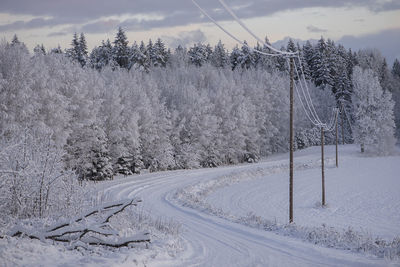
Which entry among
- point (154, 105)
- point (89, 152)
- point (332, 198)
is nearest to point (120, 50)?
point (154, 105)

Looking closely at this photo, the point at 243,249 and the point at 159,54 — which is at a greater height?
the point at 159,54

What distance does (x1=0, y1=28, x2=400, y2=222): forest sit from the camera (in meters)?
10.4

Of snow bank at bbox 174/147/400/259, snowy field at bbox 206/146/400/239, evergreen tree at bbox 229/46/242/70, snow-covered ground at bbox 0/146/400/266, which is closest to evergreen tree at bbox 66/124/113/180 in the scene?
snow-covered ground at bbox 0/146/400/266

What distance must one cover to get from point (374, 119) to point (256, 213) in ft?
152

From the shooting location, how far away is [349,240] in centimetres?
1034

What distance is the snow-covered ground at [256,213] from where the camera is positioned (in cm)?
777

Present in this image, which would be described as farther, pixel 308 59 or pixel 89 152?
pixel 308 59

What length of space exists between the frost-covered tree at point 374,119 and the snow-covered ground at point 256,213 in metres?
3.27

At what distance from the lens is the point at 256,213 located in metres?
23.8

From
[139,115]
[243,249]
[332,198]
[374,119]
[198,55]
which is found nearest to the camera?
[243,249]

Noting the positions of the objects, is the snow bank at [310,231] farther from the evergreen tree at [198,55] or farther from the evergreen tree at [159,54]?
the evergreen tree at [198,55]

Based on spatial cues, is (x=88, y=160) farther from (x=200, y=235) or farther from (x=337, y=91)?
(x=337, y=91)

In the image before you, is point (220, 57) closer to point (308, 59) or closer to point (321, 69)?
point (308, 59)

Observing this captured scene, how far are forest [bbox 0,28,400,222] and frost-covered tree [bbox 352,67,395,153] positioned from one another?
19 centimetres
